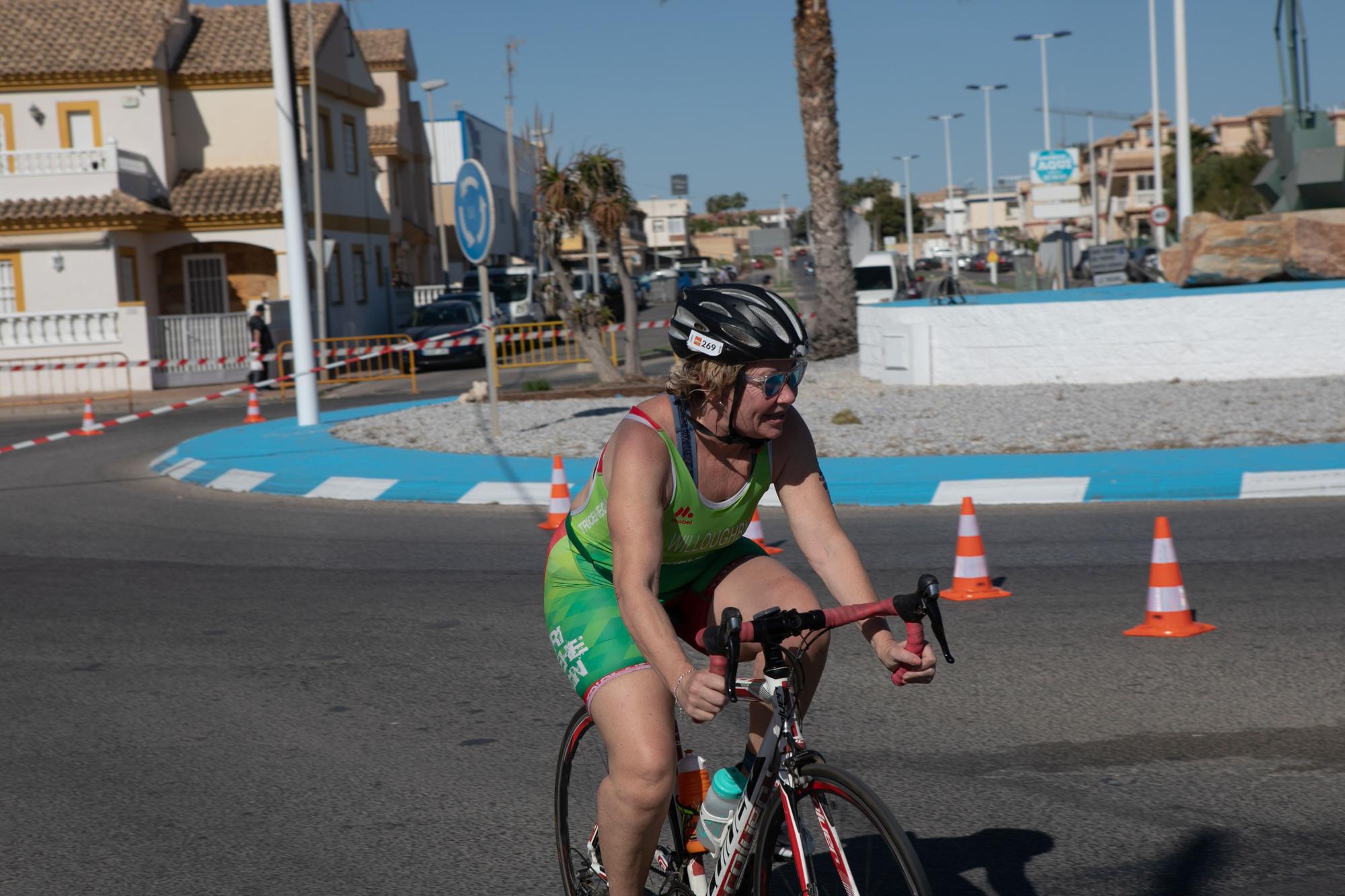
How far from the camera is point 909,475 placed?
496 inches

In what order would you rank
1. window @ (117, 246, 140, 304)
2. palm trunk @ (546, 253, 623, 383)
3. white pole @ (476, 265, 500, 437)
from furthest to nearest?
window @ (117, 246, 140, 304)
palm trunk @ (546, 253, 623, 383)
white pole @ (476, 265, 500, 437)

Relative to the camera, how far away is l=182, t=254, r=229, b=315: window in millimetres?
37406

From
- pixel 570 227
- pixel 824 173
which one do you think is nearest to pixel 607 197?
pixel 570 227

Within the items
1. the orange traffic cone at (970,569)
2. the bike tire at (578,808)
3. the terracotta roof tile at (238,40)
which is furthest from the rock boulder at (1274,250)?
the terracotta roof tile at (238,40)

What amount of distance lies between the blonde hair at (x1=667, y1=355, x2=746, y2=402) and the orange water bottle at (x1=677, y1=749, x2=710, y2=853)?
0.89 m

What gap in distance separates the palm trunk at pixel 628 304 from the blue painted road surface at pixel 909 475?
648 cm

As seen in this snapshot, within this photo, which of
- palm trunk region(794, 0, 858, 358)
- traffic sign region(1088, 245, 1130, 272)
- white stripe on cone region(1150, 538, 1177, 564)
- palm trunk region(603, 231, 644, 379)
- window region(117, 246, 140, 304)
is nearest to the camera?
white stripe on cone region(1150, 538, 1177, 564)

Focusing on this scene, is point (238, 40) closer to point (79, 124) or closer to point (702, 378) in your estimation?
point (79, 124)

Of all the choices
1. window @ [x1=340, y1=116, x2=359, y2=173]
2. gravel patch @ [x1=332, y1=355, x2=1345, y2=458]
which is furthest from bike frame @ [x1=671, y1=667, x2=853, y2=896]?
window @ [x1=340, y1=116, x2=359, y2=173]

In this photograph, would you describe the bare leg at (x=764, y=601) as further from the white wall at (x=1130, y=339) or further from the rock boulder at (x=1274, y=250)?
the rock boulder at (x=1274, y=250)

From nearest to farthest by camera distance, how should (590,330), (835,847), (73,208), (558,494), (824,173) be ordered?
(835,847)
(558,494)
(590,330)
(824,173)
(73,208)

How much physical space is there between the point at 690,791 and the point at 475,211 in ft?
37.7

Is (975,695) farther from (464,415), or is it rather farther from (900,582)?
(464,415)

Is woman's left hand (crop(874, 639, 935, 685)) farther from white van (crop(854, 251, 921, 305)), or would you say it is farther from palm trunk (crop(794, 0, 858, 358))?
white van (crop(854, 251, 921, 305))
